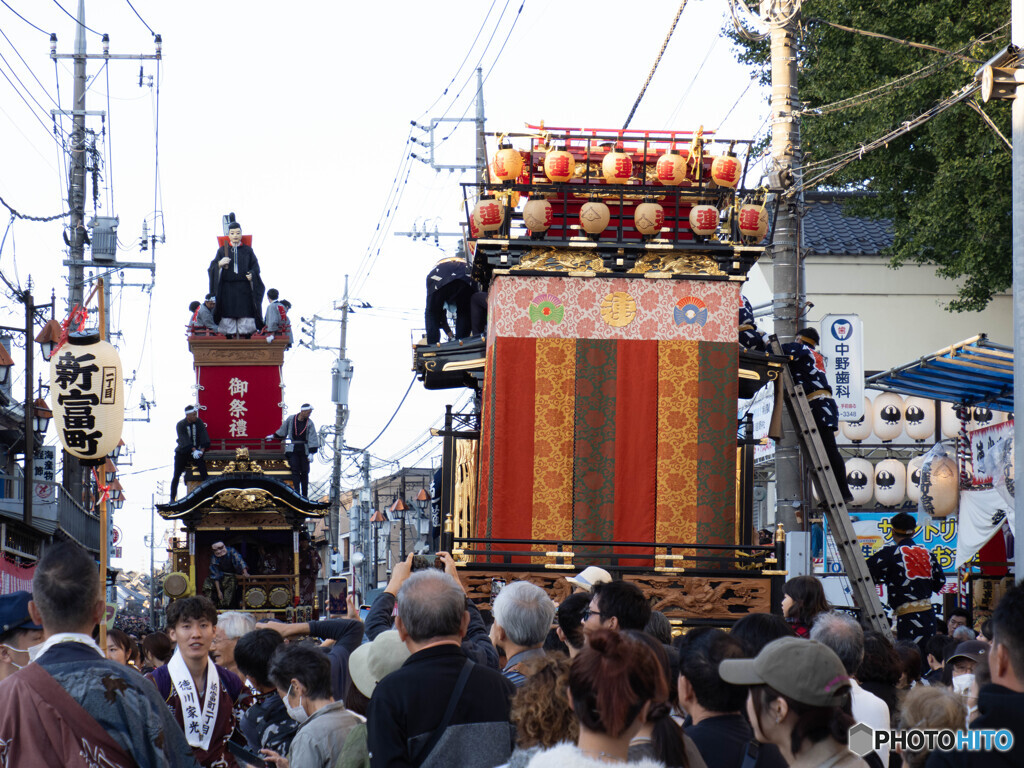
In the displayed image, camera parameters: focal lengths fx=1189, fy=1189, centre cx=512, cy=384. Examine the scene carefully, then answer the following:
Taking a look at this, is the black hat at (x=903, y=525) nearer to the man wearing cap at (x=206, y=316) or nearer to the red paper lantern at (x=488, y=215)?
the red paper lantern at (x=488, y=215)

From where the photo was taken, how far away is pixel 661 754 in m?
3.79

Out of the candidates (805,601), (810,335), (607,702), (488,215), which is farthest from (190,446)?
(607,702)

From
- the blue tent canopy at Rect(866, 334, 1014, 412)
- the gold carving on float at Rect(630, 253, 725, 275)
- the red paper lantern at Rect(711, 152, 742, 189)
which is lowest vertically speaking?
the blue tent canopy at Rect(866, 334, 1014, 412)

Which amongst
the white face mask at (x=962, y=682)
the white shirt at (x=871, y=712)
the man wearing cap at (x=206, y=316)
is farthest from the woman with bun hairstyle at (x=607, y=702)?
the man wearing cap at (x=206, y=316)

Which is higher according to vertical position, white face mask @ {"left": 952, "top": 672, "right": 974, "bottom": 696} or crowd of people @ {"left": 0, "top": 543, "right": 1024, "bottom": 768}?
crowd of people @ {"left": 0, "top": 543, "right": 1024, "bottom": 768}

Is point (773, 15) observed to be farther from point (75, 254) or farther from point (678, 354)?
point (75, 254)

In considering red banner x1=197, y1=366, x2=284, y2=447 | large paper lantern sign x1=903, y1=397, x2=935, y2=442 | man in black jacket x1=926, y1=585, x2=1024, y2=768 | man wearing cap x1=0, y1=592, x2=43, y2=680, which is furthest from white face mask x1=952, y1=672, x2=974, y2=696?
large paper lantern sign x1=903, y1=397, x2=935, y2=442

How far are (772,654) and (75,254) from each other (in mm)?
21125

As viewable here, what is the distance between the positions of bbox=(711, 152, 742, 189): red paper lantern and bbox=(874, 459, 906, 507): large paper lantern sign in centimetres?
1537

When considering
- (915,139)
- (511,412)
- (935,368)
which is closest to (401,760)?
(511,412)

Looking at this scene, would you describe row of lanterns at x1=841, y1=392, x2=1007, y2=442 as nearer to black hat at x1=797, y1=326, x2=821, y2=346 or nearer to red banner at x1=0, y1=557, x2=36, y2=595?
black hat at x1=797, y1=326, x2=821, y2=346

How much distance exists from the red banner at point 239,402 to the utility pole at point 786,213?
42.3 ft

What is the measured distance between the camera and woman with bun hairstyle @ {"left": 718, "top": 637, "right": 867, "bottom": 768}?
3.73m

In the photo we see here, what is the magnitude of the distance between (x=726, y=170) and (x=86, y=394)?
27.8 feet
